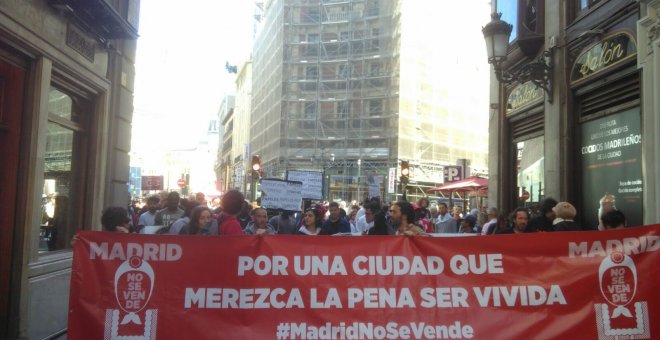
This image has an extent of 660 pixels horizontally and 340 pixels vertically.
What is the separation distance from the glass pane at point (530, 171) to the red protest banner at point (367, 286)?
6794 millimetres

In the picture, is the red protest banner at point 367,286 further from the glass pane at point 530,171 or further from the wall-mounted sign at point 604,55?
the glass pane at point 530,171

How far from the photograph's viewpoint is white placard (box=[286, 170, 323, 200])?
13.4 metres

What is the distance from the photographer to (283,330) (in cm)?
453

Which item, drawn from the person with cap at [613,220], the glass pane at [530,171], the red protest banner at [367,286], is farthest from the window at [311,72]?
the red protest banner at [367,286]

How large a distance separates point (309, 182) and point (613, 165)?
6.77 metres

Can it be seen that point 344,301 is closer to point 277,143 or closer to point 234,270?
point 234,270

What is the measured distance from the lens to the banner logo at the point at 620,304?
15.0 feet

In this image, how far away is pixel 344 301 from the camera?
15.2ft

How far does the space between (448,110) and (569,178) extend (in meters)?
36.7

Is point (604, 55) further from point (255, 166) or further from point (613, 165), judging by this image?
point (255, 166)

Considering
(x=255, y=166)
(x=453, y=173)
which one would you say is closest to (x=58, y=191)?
(x=255, y=166)

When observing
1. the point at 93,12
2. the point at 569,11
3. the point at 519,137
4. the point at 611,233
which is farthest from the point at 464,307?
the point at 519,137

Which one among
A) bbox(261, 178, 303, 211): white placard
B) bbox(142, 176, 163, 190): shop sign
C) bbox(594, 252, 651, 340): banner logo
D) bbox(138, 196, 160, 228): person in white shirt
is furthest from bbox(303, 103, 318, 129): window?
bbox(594, 252, 651, 340): banner logo

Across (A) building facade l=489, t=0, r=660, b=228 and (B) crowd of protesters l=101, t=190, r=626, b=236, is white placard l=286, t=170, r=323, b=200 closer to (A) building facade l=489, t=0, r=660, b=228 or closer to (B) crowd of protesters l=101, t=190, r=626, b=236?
(B) crowd of protesters l=101, t=190, r=626, b=236
